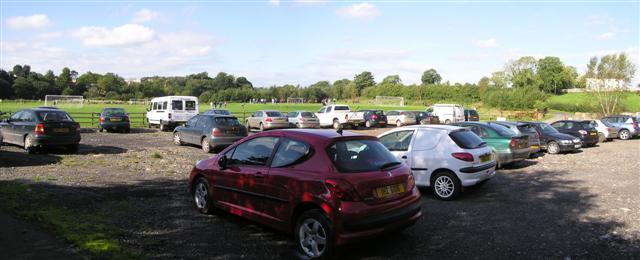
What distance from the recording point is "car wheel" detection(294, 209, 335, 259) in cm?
478

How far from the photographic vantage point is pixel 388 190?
5.15m

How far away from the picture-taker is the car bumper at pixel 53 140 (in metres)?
13.3

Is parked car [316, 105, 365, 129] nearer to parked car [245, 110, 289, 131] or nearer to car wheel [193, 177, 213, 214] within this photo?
parked car [245, 110, 289, 131]

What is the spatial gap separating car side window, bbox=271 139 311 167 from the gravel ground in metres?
1.08

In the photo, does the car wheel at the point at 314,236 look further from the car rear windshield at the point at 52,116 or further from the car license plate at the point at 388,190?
the car rear windshield at the point at 52,116

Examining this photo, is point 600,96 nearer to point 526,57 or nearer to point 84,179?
point 84,179

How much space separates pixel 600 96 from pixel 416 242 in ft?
177

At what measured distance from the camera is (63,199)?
24.5ft

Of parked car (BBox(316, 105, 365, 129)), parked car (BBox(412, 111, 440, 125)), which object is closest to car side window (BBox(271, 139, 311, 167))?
parked car (BBox(316, 105, 365, 129))

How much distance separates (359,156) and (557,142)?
14622 mm

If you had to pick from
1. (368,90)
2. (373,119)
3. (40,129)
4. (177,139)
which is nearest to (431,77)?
(368,90)

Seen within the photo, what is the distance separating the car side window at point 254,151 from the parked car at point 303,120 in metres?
23.6

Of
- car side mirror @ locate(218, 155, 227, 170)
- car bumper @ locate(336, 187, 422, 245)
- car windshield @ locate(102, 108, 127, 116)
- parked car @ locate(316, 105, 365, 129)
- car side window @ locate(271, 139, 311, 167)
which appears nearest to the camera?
car bumper @ locate(336, 187, 422, 245)

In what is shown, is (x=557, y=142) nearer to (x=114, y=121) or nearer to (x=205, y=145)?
(x=205, y=145)
